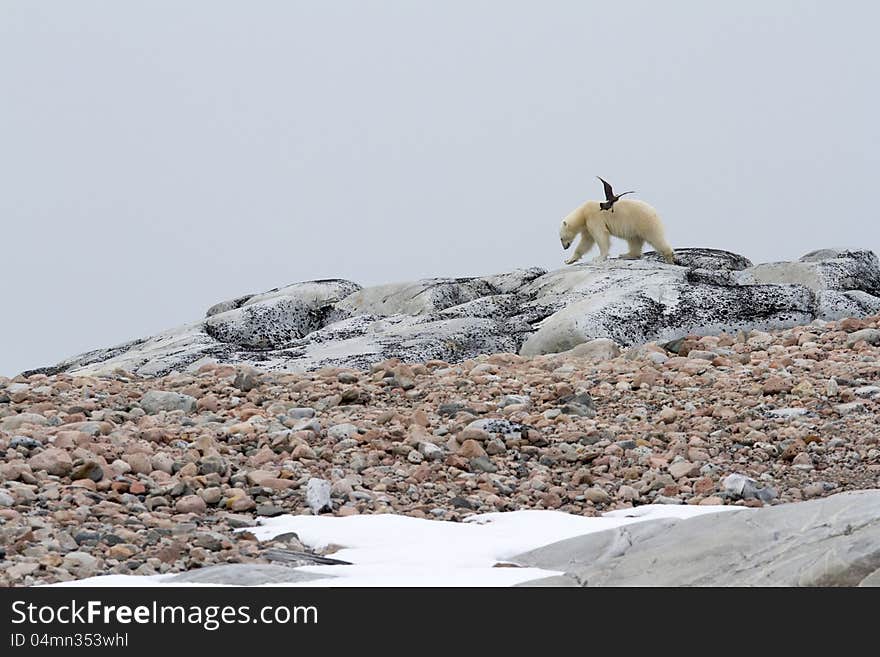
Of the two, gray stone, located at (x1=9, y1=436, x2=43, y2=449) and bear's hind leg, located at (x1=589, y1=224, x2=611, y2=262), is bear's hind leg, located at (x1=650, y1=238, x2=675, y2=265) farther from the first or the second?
gray stone, located at (x1=9, y1=436, x2=43, y2=449)

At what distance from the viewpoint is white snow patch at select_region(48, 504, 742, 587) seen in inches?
184

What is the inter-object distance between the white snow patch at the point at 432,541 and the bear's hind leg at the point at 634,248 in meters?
11.4

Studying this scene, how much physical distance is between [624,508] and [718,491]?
645 mm

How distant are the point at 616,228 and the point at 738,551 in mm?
13209

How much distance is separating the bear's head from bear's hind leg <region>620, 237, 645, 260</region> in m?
1.13

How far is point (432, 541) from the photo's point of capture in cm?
543

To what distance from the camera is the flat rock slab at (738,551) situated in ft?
13.4

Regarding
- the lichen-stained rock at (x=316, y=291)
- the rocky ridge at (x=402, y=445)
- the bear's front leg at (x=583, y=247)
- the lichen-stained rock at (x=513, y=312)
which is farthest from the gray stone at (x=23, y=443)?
the bear's front leg at (x=583, y=247)

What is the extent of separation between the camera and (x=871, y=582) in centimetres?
389

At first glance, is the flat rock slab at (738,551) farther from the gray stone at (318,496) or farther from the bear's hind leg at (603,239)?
the bear's hind leg at (603,239)

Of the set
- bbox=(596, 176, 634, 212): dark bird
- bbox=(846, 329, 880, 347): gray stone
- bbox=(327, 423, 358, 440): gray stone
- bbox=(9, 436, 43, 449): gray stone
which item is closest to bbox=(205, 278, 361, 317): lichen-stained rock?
bbox=(596, 176, 634, 212): dark bird

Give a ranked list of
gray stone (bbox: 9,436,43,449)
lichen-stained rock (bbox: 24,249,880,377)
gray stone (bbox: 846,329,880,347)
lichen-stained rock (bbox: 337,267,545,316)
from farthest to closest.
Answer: lichen-stained rock (bbox: 337,267,545,316) < lichen-stained rock (bbox: 24,249,880,377) < gray stone (bbox: 846,329,880,347) < gray stone (bbox: 9,436,43,449)

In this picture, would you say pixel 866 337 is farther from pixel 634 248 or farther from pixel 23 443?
pixel 634 248
